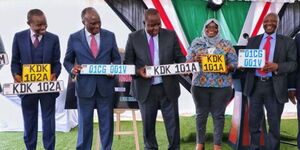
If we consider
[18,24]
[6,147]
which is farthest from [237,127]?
[18,24]

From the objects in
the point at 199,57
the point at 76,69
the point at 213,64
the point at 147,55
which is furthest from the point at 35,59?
the point at 213,64

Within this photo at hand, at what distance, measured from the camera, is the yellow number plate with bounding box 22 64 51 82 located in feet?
8.43

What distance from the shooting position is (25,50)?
106 inches

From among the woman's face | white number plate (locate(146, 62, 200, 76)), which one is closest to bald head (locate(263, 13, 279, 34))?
the woman's face

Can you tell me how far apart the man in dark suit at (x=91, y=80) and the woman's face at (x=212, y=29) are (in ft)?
3.05

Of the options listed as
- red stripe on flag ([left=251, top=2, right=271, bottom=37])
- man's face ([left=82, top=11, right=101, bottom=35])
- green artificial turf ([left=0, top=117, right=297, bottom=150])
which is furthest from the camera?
red stripe on flag ([left=251, top=2, right=271, bottom=37])

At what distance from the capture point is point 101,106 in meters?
2.69

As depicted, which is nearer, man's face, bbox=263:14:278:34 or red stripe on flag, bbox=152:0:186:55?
man's face, bbox=263:14:278:34

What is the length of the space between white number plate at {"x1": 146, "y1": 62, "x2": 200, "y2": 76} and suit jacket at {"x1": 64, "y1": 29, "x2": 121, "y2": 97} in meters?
0.41

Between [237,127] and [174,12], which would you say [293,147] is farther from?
[174,12]

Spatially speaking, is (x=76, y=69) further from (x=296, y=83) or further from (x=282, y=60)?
(x=296, y=83)

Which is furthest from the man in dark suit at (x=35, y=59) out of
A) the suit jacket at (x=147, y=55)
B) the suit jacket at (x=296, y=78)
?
the suit jacket at (x=296, y=78)

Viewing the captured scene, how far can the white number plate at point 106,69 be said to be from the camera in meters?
2.55

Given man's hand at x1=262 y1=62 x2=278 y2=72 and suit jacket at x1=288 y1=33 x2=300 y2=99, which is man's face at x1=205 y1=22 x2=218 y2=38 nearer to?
man's hand at x1=262 y1=62 x2=278 y2=72
